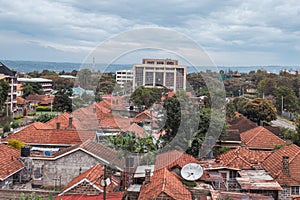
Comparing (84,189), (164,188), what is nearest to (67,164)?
(84,189)

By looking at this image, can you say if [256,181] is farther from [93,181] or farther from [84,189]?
[84,189]

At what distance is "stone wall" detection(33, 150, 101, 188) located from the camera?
36.7ft

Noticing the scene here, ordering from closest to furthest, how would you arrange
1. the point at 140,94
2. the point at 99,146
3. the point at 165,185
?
the point at 165,185, the point at 99,146, the point at 140,94

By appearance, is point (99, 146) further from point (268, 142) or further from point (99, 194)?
point (268, 142)

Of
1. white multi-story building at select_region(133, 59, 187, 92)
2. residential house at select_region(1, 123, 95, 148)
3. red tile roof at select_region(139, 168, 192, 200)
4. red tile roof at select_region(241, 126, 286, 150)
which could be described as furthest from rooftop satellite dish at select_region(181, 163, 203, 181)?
red tile roof at select_region(241, 126, 286, 150)

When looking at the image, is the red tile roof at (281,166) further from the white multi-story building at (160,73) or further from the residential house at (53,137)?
the residential house at (53,137)

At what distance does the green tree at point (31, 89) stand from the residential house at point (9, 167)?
1342 inches

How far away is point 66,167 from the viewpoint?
11.2m

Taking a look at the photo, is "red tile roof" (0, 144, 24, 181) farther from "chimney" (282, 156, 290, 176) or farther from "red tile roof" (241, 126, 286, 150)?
"red tile roof" (241, 126, 286, 150)

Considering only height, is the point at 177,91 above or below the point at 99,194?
above

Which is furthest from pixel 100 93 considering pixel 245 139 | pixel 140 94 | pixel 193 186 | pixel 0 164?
pixel 193 186

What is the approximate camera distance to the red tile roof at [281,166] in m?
11.2

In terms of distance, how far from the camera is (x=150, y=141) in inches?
500

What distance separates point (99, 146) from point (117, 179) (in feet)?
7.17
